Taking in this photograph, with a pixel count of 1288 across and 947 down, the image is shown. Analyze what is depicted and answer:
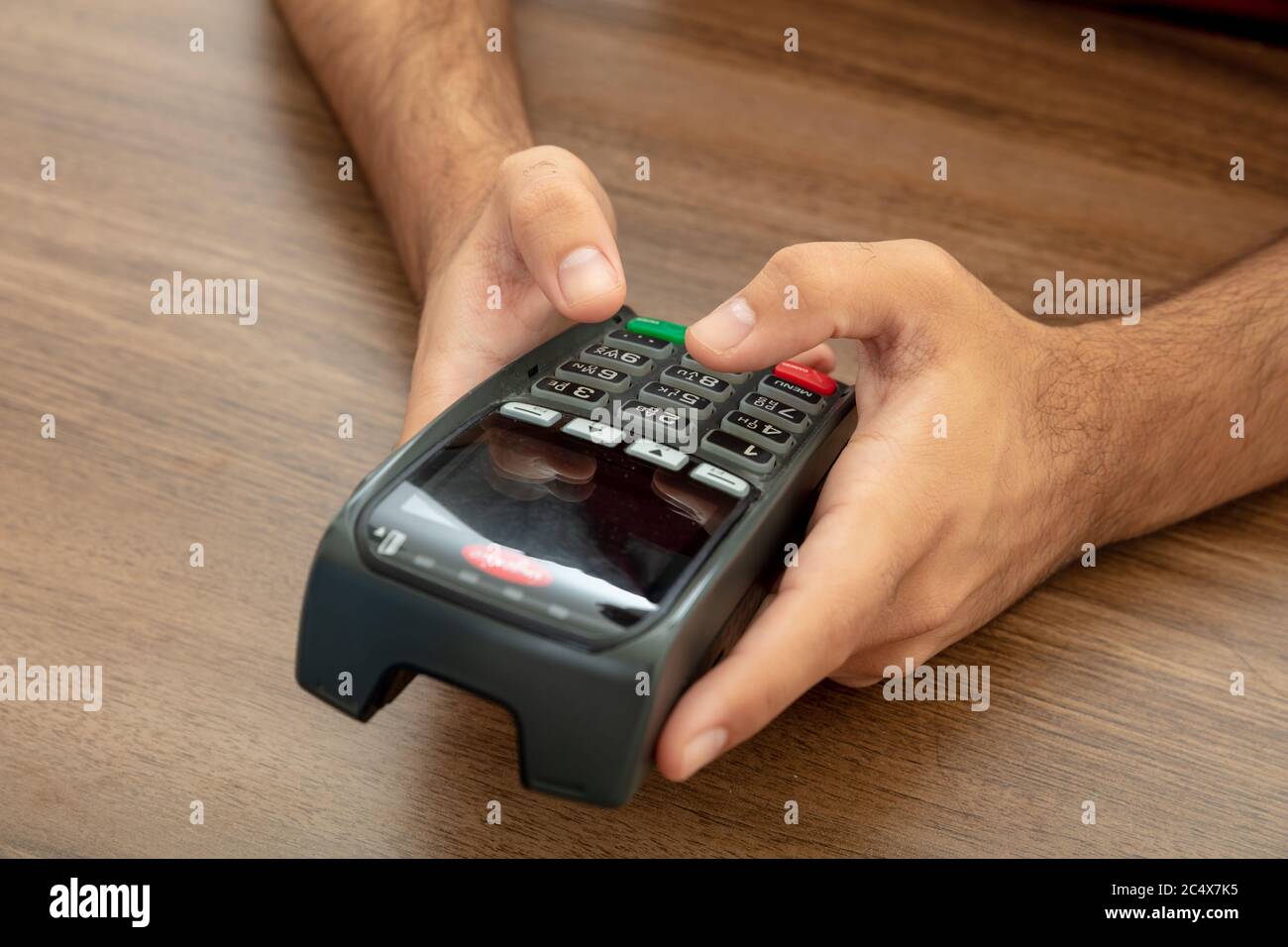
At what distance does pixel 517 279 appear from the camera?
61cm

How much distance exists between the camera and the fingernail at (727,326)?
0.50 meters

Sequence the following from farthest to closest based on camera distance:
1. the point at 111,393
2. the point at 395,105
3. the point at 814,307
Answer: the point at 395,105 → the point at 111,393 → the point at 814,307

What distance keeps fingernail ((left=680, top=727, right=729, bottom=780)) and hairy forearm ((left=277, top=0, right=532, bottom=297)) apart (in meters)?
0.37

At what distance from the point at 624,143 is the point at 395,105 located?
0.15 meters

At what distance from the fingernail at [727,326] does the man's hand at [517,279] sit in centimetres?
4

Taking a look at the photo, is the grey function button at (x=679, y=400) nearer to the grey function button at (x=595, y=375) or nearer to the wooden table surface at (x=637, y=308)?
the grey function button at (x=595, y=375)

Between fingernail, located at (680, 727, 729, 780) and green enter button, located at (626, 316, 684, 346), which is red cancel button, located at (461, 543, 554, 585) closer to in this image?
fingernail, located at (680, 727, 729, 780)

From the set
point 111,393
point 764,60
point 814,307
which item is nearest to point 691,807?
point 814,307

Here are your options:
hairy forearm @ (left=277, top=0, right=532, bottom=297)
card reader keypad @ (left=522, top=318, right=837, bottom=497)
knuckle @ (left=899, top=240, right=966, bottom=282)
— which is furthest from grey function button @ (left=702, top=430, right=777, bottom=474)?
hairy forearm @ (left=277, top=0, right=532, bottom=297)

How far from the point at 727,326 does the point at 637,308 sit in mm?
189

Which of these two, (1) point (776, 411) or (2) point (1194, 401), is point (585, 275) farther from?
(2) point (1194, 401)

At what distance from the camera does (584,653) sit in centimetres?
39

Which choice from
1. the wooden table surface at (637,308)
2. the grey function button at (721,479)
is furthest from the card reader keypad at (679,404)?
the wooden table surface at (637,308)

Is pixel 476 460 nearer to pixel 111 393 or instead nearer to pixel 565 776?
pixel 565 776
